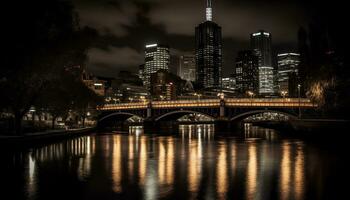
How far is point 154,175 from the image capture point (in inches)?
974

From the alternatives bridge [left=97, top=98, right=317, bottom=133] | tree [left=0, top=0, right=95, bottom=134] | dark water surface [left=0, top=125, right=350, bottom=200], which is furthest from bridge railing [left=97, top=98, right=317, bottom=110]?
dark water surface [left=0, top=125, right=350, bottom=200]

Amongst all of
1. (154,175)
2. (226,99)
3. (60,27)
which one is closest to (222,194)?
(154,175)

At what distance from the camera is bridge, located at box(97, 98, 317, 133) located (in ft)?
310

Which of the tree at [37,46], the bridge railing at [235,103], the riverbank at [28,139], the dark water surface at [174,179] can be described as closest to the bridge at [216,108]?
the bridge railing at [235,103]

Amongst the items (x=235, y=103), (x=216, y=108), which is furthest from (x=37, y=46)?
(x=216, y=108)

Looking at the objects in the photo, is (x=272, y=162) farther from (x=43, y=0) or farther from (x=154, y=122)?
(x=154, y=122)

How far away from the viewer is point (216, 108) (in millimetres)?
108812

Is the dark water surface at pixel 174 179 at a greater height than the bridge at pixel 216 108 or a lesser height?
lesser

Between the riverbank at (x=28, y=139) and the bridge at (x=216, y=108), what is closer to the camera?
the riverbank at (x=28, y=139)

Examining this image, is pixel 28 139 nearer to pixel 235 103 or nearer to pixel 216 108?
pixel 235 103

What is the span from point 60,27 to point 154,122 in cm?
7202

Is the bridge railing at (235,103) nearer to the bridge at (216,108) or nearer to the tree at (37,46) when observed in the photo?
the bridge at (216,108)

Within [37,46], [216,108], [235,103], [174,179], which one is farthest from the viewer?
[216,108]

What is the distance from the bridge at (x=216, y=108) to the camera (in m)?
94.6
